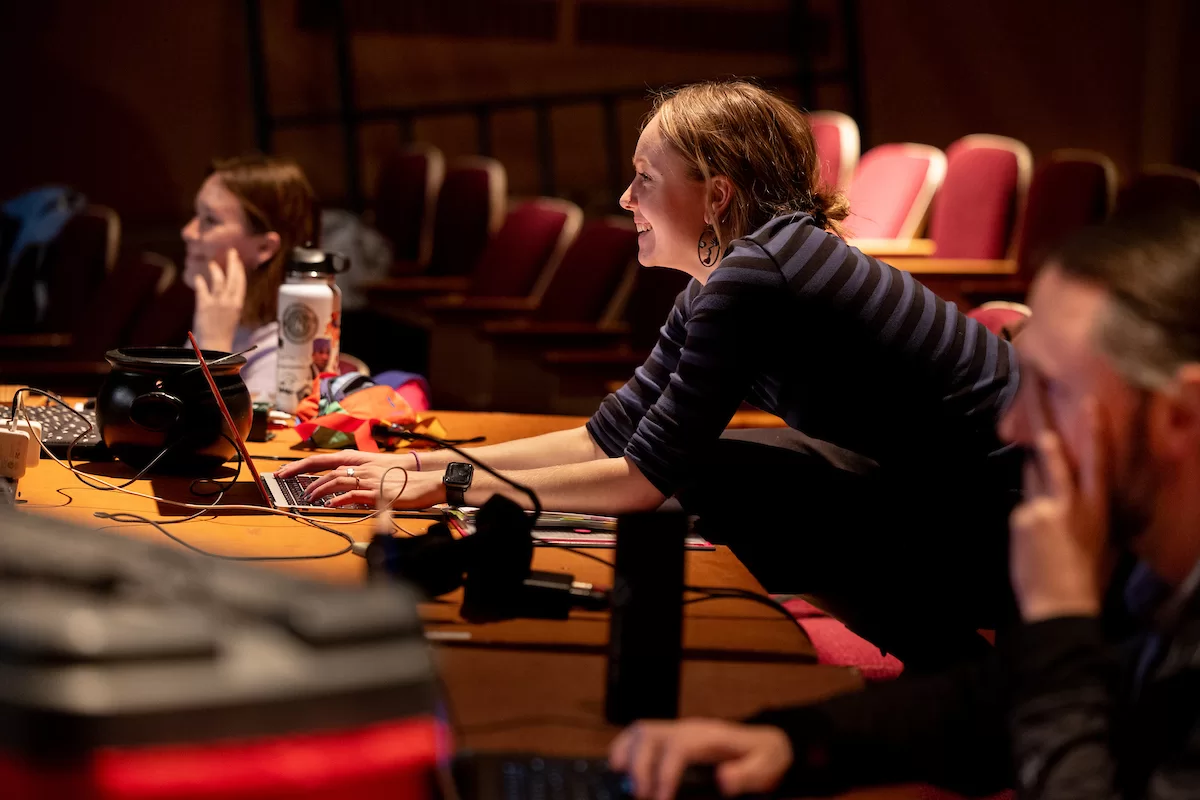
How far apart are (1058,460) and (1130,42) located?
5368mm

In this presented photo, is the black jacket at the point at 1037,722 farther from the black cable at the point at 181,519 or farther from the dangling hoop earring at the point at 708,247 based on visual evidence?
the dangling hoop earring at the point at 708,247

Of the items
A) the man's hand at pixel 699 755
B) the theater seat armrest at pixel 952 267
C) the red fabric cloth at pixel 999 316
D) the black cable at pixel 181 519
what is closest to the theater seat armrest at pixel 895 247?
the theater seat armrest at pixel 952 267

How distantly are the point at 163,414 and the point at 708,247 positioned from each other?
714 mm

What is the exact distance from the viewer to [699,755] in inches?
30.8

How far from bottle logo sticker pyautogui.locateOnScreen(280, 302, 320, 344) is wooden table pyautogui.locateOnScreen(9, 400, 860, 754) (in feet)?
1.72

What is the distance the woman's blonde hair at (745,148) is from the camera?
1.62 m

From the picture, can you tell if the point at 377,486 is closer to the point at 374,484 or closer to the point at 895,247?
the point at 374,484

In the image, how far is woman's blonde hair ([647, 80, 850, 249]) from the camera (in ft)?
5.31

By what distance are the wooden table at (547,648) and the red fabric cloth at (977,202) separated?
2.45 m

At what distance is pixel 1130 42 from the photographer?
552cm

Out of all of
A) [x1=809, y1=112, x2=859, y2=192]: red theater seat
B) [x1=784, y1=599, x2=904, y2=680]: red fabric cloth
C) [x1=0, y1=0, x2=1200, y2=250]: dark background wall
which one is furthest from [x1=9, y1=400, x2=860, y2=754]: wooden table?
[x1=0, y1=0, x2=1200, y2=250]: dark background wall

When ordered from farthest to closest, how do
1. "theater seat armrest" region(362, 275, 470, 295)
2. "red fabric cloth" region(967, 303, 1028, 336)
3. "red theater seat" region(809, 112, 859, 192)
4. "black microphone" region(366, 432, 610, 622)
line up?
"theater seat armrest" region(362, 275, 470, 295) < "red theater seat" region(809, 112, 859, 192) < "red fabric cloth" region(967, 303, 1028, 336) < "black microphone" region(366, 432, 610, 622)

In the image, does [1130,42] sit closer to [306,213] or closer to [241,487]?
[306,213]

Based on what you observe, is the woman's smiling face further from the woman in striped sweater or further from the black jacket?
the black jacket
